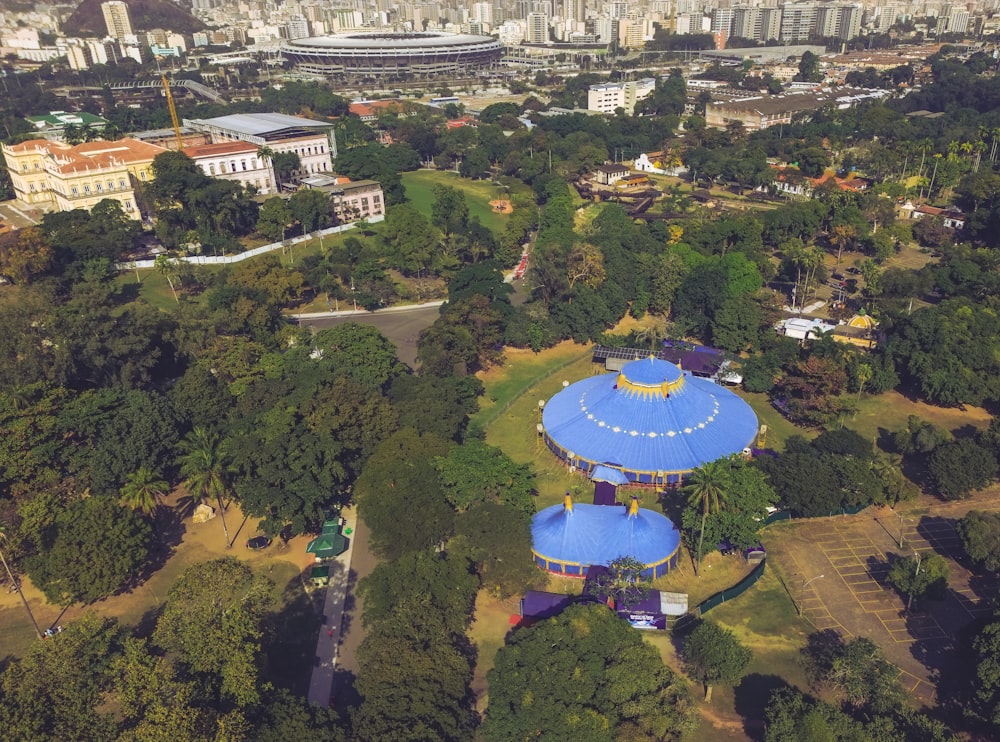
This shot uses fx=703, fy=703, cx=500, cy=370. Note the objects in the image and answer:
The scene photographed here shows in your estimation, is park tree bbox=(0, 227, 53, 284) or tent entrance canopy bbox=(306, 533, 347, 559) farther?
park tree bbox=(0, 227, 53, 284)

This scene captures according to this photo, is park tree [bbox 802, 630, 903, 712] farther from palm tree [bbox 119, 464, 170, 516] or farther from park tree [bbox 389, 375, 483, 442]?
palm tree [bbox 119, 464, 170, 516]

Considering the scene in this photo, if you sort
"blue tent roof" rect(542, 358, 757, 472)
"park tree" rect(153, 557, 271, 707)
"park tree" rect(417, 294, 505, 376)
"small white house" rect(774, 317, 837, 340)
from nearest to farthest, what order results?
1. "park tree" rect(153, 557, 271, 707)
2. "blue tent roof" rect(542, 358, 757, 472)
3. "park tree" rect(417, 294, 505, 376)
4. "small white house" rect(774, 317, 837, 340)

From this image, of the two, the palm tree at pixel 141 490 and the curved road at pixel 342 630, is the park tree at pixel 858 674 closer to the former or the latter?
the curved road at pixel 342 630

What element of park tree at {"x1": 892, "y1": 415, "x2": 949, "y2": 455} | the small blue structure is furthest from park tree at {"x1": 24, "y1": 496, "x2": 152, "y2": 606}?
park tree at {"x1": 892, "y1": 415, "x2": 949, "y2": 455}

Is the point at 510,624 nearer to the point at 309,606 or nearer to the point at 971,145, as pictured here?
the point at 309,606

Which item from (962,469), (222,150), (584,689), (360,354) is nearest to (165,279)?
(222,150)

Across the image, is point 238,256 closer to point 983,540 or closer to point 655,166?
point 983,540
